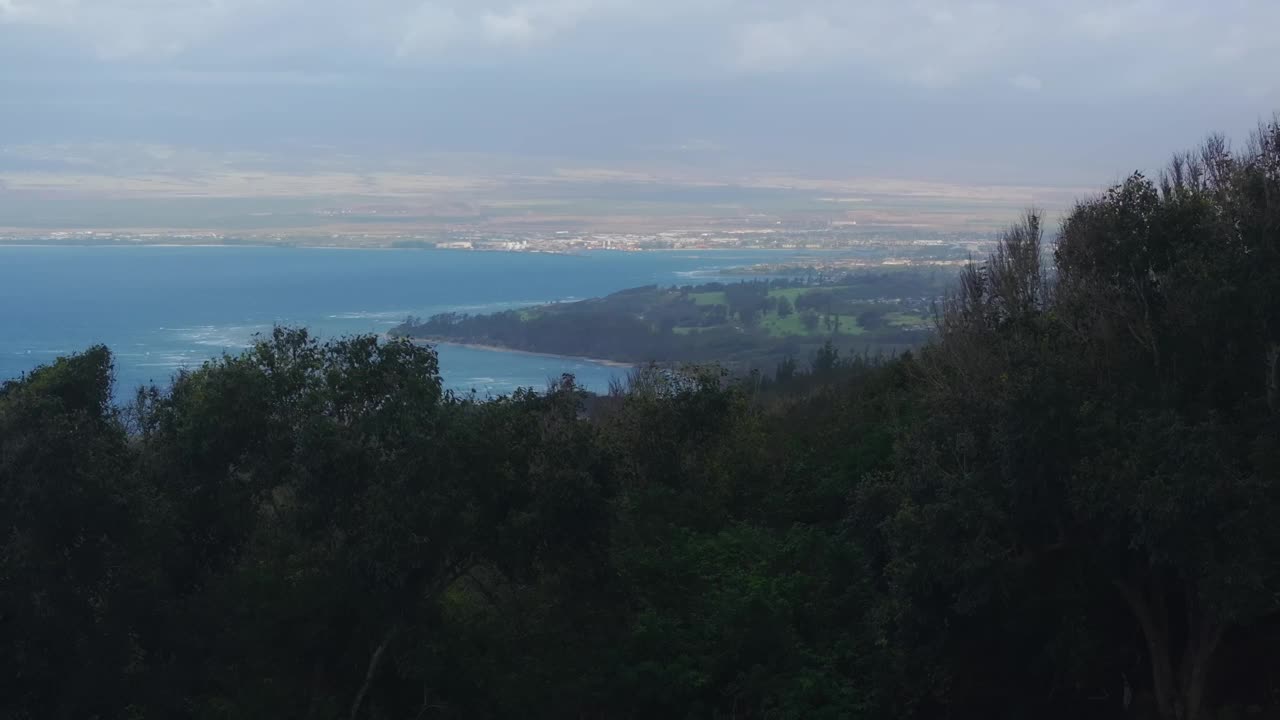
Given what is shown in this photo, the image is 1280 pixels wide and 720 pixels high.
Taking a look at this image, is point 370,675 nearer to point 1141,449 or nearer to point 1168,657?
point 1141,449

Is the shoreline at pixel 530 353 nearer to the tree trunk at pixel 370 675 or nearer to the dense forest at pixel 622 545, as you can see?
the dense forest at pixel 622 545

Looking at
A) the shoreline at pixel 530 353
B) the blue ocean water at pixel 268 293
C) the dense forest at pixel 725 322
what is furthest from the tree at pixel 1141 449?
the shoreline at pixel 530 353

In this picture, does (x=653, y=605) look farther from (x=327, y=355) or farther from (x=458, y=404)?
(x=327, y=355)

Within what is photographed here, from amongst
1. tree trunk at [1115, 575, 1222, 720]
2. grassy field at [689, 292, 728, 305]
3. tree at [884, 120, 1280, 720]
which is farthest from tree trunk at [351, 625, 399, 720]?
grassy field at [689, 292, 728, 305]

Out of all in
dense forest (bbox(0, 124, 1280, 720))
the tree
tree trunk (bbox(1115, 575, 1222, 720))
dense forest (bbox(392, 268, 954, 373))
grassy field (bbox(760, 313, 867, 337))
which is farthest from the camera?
grassy field (bbox(760, 313, 867, 337))

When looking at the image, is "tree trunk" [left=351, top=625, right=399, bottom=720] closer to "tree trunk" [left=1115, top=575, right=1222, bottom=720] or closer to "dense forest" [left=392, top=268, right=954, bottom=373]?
"tree trunk" [left=1115, top=575, right=1222, bottom=720]

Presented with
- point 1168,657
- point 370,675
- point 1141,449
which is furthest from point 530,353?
point 1141,449
